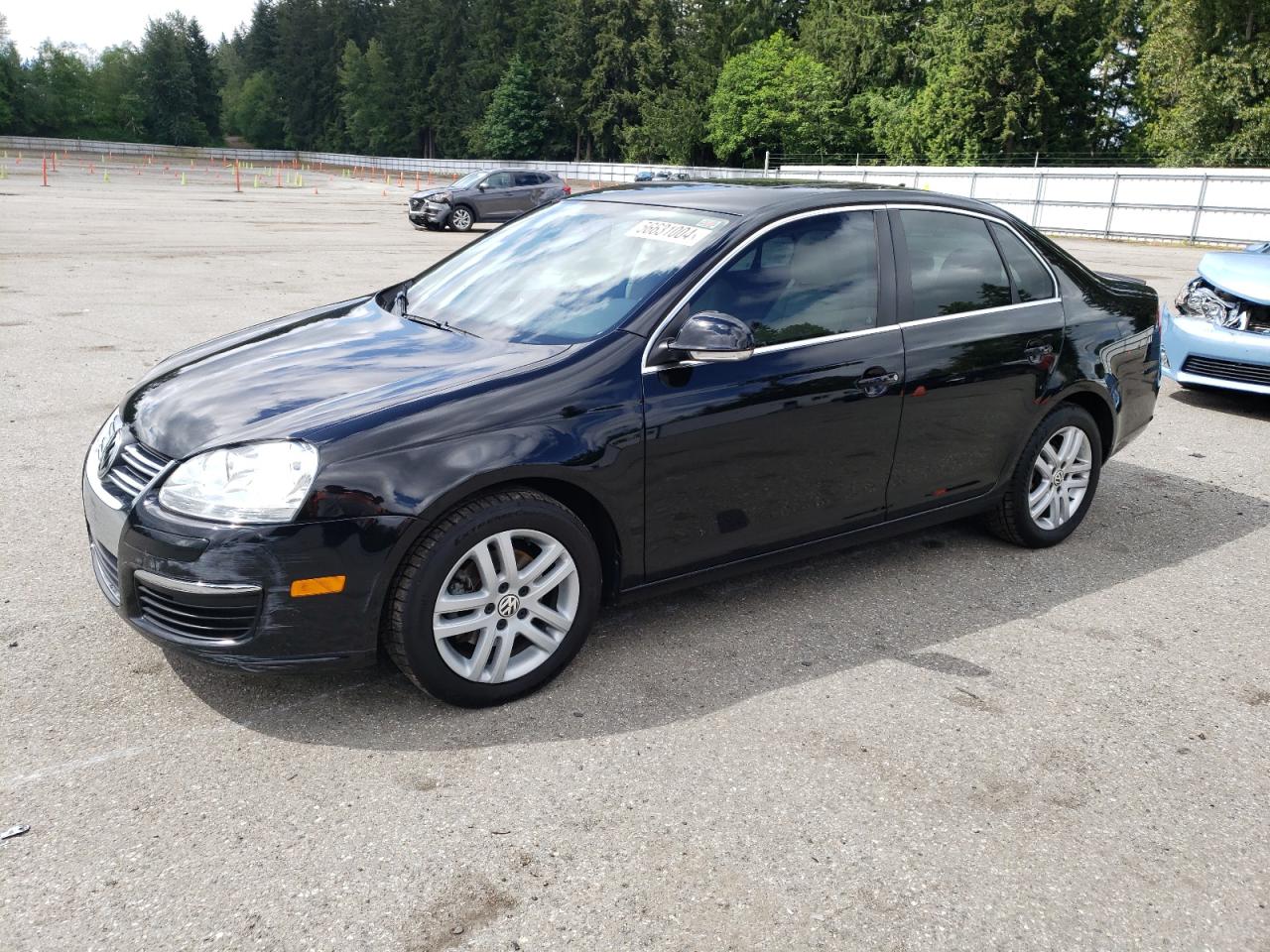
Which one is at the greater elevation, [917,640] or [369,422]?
[369,422]

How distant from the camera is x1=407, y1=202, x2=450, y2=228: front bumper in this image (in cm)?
2536

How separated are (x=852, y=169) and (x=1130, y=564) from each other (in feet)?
148

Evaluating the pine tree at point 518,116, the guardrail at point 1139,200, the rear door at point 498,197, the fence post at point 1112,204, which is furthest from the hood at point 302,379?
the pine tree at point 518,116

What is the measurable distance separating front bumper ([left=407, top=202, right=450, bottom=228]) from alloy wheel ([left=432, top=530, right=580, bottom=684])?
23.3 meters

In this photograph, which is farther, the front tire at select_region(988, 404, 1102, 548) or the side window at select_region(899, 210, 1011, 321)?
the front tire at select_region(988, 404, 1102, 548)

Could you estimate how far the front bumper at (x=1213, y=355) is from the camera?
25.3 ft

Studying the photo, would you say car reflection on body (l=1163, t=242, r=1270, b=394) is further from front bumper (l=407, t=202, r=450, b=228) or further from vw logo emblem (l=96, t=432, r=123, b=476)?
front bumper (l=407, t=202, r=450, b=228)

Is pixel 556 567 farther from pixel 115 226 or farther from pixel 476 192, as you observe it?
pixel 476 192

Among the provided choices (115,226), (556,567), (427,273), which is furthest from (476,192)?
(556,567)

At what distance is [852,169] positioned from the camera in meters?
47.2

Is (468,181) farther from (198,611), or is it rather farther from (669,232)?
(198,611)

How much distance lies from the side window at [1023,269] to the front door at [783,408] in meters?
0.81

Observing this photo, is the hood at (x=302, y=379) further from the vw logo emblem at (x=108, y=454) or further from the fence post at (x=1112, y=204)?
the fence post at (x=1112, y=204)

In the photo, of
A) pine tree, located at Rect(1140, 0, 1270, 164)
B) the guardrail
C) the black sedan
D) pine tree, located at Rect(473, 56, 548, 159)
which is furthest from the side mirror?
pine tree, located at Rect(473, 56, 548, 159)
